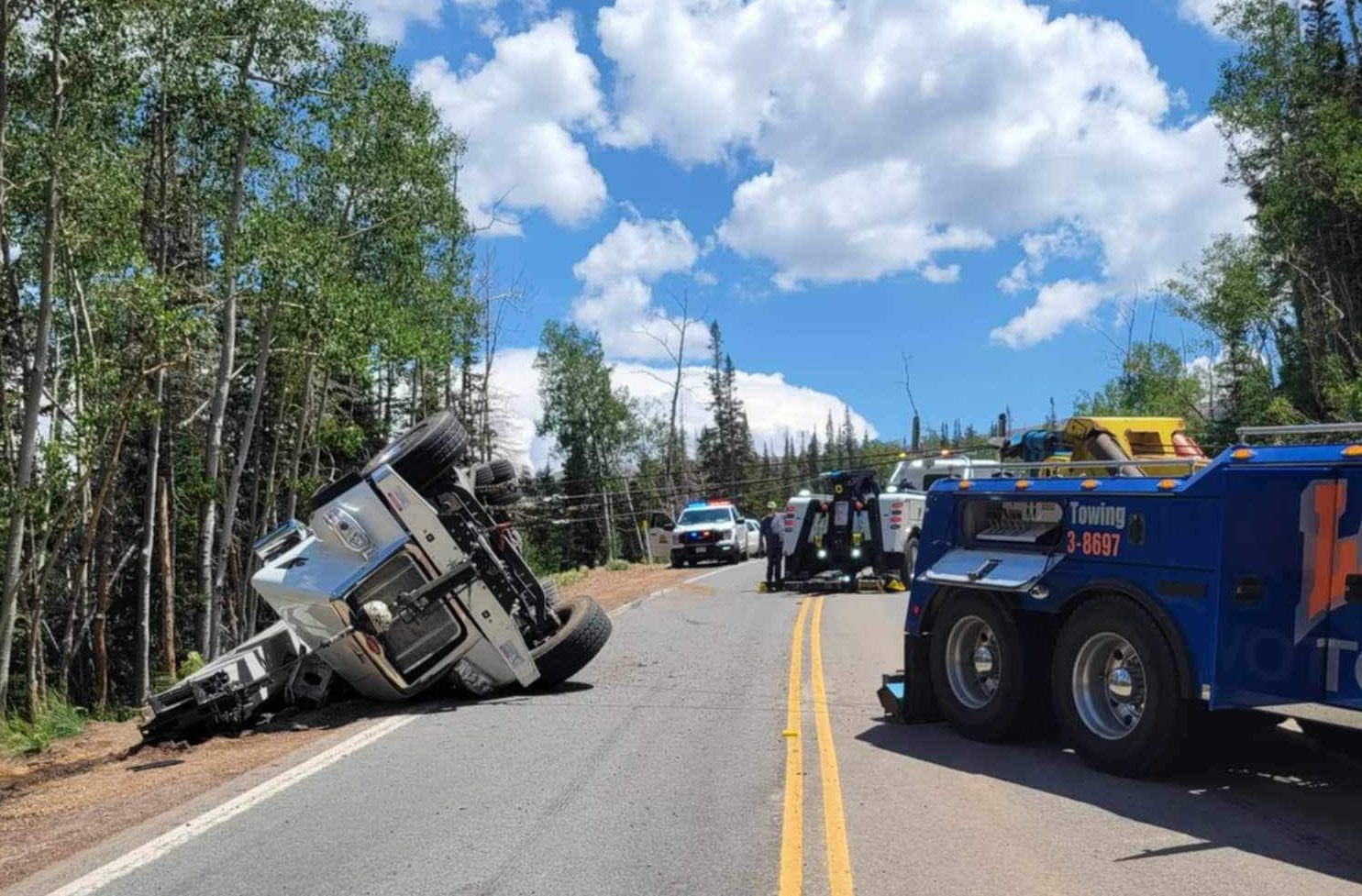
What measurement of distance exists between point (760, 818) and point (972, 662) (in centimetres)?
278

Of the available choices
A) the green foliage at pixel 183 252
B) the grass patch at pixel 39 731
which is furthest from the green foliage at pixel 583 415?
the grass patch at pixel 39 731

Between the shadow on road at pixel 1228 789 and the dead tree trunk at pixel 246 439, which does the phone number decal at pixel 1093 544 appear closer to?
the shadow on road at pixel 1228 789

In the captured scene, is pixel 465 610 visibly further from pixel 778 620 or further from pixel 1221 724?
pixel 778 620

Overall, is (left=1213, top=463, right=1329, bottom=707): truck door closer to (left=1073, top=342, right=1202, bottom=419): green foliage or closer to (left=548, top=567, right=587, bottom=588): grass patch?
(left=548, top=567, right=587, bottom=588): grass patch

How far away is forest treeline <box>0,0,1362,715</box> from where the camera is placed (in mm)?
14492

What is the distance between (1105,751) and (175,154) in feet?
69.0

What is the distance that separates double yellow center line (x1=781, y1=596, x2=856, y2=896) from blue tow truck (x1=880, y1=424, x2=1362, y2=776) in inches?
47.6

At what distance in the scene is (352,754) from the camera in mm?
7910

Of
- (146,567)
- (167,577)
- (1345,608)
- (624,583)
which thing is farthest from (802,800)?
(624,583)

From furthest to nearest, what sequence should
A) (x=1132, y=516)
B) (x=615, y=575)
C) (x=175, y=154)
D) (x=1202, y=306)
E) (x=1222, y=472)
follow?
(x=1202, y=306) → (x=615, y=575) → (x=175, y=154) → (x=1132, y=516) → (x=1222, y=472)

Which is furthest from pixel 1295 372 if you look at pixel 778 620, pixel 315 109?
pixel 315 109

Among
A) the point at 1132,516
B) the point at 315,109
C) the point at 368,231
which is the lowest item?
the point at 1132,516

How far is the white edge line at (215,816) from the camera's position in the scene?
5.23 metres

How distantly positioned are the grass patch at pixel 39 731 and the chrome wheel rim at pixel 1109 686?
11.1 meters
